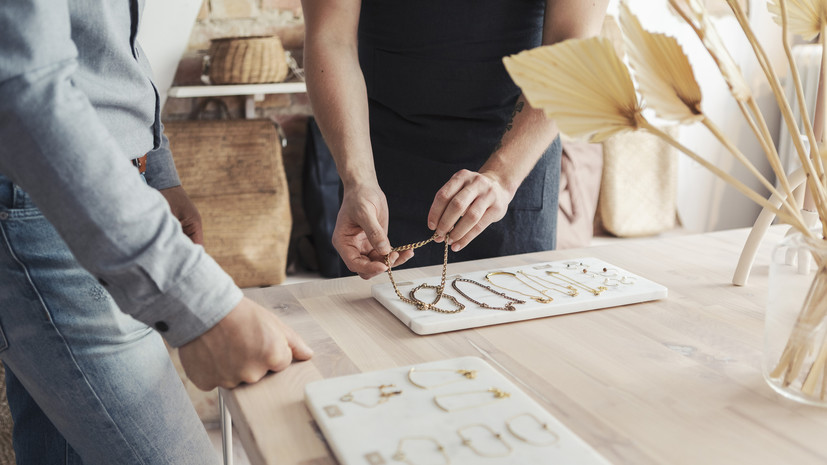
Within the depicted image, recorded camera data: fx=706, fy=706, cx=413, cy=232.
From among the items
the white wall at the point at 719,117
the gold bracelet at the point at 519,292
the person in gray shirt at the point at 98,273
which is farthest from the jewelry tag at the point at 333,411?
the white wall at the point at 719,117

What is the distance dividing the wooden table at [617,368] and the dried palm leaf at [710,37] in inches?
11.5

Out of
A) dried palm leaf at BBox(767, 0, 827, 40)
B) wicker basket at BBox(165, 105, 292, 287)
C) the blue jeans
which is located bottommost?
wicker basket at BBox(165, 105, 292, 287)

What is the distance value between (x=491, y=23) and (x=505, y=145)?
296 mm

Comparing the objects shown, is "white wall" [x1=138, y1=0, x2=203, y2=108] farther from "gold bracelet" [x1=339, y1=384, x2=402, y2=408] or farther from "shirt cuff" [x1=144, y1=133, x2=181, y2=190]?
"gold bracelet" [x1=339, y1=384, x2=402, y2=408]

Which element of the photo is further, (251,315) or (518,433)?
(251,315)

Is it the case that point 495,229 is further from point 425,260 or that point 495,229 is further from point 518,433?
point 518,433

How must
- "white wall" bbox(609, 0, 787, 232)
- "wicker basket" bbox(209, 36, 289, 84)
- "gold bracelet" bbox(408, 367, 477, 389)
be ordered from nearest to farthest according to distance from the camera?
"gold bracelet" bbox(408, 367, 477, 389)
"wicker basket" bbox(209, 36, 289, 84)
"white wall" bbox(609, 0, 787, 232)

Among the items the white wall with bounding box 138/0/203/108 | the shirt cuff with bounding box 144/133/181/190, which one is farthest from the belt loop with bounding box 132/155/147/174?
the white wall with bounding box 138/0/203/108

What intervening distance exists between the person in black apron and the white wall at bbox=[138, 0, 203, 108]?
1.32m

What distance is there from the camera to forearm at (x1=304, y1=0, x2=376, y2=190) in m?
1.19

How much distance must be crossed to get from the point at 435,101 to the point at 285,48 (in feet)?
4.85

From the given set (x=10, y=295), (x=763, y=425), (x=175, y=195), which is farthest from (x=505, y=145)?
(x=10, y=295)

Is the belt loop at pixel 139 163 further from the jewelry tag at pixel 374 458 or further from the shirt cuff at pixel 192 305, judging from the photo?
the jewelry tag at pixel 374 458

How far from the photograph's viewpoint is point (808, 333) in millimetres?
646
